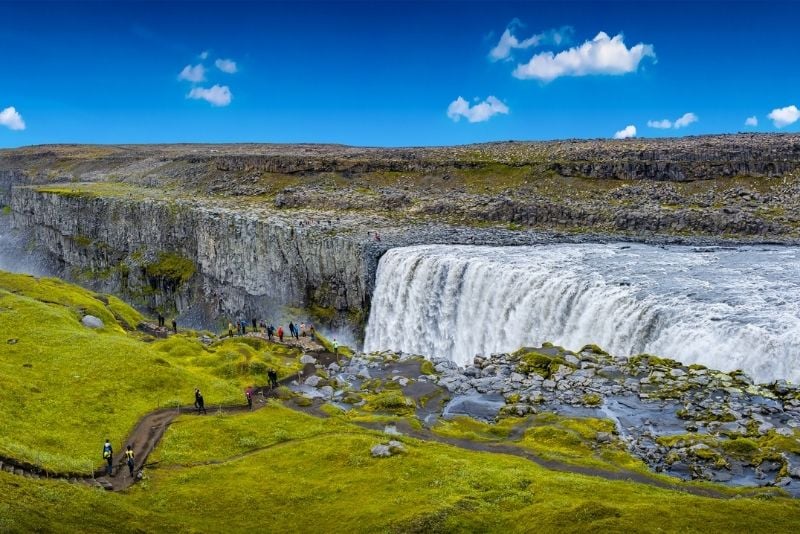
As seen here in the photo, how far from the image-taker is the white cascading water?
38.4 m

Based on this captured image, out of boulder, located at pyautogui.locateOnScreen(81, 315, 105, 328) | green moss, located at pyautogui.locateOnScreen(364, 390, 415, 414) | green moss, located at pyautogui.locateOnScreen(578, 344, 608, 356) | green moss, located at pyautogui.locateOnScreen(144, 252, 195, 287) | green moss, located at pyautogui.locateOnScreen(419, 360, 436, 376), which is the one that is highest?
green moss, located at pyautogui.locateOnScreen(144, 252, 195, 287)

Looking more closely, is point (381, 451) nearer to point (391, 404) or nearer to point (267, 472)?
point (267, 472)

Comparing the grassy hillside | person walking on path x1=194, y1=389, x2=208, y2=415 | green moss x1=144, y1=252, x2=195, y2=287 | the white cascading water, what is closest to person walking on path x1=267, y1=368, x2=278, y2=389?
person walking on path x1=194, y1=389, x2=208, y2=415

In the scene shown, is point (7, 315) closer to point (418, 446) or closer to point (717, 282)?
point (418, 446)

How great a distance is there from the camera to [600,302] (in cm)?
4716

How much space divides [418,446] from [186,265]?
7951 centimetres

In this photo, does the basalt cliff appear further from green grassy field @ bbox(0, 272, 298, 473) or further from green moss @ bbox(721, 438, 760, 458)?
green moss @ bbox(721, 438, 760, 458)

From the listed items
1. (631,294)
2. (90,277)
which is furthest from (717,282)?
(90,277)

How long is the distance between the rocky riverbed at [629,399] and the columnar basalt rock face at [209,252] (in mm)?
33541

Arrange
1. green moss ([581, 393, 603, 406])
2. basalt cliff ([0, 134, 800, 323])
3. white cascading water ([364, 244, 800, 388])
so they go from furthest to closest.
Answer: basalt cliff ([0, 134, 800, 323]), white cascading water ([364, 244, 800, 388]), green moss ([581, 393, 603, 406])

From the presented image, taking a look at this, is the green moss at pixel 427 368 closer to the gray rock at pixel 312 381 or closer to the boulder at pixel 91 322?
the gray rock at pixel 312 381

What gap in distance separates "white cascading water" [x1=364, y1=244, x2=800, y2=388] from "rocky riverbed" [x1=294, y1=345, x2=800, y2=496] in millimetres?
2362

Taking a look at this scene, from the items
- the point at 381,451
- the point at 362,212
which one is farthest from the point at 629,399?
the point at 362,212

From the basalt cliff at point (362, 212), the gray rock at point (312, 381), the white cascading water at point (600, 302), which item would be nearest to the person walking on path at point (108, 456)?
the gray rock at point (312, 381)
